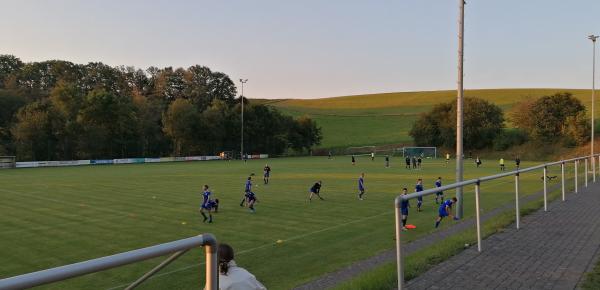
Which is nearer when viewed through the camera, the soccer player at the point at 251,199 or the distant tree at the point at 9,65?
the soccer player at the point at 251,199

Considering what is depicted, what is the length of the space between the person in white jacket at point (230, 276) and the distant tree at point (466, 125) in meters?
90.9

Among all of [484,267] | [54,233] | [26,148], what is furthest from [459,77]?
[26,148]

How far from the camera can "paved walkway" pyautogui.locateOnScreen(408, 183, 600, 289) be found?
7191mm

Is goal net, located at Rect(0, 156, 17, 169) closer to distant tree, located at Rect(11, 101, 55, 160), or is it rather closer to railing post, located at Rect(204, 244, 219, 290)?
distant tree, located at Rect(11, 101, 55, 160)

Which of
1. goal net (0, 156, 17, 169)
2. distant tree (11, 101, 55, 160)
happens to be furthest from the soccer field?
distant tree (11, 101, 55, 160)

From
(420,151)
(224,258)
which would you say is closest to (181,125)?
(420,151)

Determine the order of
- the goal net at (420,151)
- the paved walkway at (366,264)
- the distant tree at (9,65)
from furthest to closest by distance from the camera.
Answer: the distant tree at (9,65)
the goal net at (420,151)
the paved walkway at (366,264)

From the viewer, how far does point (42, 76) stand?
106500 mm

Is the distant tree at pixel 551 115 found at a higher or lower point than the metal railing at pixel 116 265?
higher

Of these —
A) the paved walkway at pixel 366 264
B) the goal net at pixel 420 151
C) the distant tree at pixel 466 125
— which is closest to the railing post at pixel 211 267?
the paved walkway at pixel 366 264

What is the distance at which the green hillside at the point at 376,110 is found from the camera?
11206cm

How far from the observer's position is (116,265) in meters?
2.74

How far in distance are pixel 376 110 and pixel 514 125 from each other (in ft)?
181

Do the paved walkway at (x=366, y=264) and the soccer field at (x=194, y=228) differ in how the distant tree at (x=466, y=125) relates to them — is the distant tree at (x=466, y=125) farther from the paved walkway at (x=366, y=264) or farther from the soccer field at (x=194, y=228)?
the paved walkway at (x=366, y=264)
